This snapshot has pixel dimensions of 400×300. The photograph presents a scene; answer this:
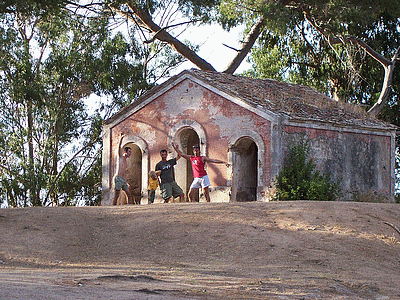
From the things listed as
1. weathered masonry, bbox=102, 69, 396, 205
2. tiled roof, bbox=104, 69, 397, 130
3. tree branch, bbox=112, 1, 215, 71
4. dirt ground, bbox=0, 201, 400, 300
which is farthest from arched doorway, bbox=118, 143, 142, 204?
dirt ground, bbox=0, 201, 400, 300

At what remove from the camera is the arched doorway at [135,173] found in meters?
24.4

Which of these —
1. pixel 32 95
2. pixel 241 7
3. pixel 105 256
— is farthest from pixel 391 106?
pixel 105 256

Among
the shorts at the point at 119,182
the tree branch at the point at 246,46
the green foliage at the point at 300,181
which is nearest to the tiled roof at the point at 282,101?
the green foliage at the point at 300,181

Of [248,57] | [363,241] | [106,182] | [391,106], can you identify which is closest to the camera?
[363,241]

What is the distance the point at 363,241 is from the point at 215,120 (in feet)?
30.1

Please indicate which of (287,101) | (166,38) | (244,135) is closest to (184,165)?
(244,135)

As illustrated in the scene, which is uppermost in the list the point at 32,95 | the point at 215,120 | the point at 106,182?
the point at 32,95

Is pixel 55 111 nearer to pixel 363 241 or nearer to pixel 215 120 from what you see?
pixel 215 120

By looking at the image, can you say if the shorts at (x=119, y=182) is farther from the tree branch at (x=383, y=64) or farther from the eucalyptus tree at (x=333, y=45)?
the tree branch at (x=383, y=64)

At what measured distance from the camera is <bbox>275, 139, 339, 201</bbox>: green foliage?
2002 cm

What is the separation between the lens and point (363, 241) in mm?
13258

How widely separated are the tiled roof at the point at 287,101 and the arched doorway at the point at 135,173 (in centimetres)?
377

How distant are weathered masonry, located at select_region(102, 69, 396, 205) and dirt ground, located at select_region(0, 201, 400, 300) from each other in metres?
5.39

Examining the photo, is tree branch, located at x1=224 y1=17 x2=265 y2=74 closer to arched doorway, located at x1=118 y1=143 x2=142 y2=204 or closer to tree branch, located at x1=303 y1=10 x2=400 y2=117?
tree branch, located at x1=303 y1=10 x2=400 y2=117
